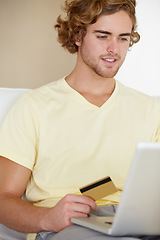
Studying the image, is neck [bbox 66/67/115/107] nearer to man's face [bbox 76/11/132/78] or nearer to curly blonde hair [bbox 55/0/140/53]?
man's face [bbox 76/11/132/78]

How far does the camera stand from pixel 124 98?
1.73m

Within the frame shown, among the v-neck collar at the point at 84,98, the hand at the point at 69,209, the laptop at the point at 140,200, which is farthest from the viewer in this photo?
the v-neck collar at the point at 84,98

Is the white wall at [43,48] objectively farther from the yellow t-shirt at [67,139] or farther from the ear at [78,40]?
the yellow t-shirt at [67,139]

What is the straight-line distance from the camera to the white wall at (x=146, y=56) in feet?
9.39

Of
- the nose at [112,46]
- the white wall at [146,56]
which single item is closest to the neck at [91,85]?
the nose at [112,46]

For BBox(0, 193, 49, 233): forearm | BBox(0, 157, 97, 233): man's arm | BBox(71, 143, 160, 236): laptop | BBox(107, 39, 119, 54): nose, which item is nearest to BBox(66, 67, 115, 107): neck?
BBox(107, 39, 119, 54): nose

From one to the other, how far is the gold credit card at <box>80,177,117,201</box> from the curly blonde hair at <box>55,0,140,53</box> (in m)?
0.74

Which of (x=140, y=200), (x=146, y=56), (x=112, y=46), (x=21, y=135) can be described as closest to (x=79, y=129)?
(x=21, y=135)

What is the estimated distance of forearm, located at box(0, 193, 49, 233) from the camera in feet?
4.30

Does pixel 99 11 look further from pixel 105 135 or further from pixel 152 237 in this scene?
pixel 152 237

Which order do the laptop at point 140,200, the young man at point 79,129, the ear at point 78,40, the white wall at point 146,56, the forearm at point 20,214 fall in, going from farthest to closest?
the white wall at point 146,56
the ear at point 78,40
the young man at point 79,129
the forearm at point 20,214
the laptop at point 140,200

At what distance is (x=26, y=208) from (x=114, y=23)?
78 cm

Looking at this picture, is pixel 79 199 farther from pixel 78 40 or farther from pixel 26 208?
pixel 78 40

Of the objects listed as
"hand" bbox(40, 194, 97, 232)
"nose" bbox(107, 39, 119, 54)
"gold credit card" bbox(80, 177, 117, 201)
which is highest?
"nose" bbox(107, 39, 119, 54)
